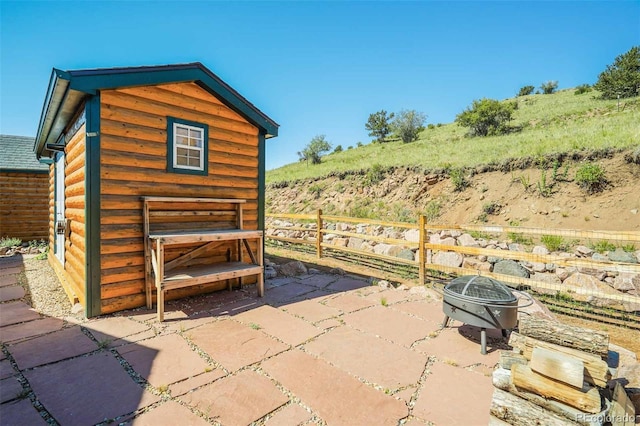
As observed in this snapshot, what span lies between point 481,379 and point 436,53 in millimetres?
13217

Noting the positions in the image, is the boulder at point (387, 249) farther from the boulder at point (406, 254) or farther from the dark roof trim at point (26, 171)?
the dark roof trim at point (26, 171)

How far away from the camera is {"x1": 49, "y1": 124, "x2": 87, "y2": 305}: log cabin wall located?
4.27 meters

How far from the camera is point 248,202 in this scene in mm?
5672

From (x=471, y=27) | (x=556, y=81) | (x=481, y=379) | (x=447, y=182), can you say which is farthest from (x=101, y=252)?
(x=556, y=81)

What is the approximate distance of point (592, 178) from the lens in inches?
378

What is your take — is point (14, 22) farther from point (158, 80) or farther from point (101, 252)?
point (101, 252)

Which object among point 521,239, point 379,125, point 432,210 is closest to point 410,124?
point 379,125

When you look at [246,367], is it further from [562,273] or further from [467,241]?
[467,241]

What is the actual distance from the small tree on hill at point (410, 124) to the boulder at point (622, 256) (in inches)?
919

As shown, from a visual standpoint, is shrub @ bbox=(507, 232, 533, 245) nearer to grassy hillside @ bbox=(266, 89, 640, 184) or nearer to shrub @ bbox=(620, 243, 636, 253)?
shrub @ bbox=(620, 243, 636, 253)

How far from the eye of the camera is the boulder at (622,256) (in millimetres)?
6754

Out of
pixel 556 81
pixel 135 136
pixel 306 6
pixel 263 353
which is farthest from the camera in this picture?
pixel 556 81

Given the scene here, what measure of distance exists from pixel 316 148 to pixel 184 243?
24.6 m

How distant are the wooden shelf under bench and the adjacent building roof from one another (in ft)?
5.30
